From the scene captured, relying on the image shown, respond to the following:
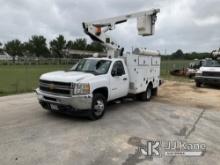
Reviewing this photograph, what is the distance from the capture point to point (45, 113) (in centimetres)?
816

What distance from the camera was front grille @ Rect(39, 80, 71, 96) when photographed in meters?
7.08

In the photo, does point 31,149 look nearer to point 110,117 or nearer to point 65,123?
point 65,123

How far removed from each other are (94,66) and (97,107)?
1603mm

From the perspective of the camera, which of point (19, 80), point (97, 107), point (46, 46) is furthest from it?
point (46, 46)

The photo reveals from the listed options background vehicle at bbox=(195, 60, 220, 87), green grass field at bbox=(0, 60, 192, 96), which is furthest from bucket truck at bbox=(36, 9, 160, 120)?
background vehicle at bbox=(195, 60, 220, 87)

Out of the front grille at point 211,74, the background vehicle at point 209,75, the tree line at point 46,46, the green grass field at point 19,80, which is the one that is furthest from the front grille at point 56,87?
the tree line at point 46,46

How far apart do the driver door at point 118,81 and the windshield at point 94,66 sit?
277 mm

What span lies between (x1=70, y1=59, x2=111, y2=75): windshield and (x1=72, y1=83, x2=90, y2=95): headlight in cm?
109

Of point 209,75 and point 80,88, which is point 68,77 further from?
point 209,75

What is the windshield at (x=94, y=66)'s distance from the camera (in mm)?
8344

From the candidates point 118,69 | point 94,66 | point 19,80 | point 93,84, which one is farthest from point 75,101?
point 19,80

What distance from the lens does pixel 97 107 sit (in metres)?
7.59

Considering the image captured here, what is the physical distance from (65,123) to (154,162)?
3.11m

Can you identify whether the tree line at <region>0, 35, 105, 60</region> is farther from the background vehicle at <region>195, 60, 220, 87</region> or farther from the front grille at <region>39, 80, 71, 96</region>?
the front grille at <region>39, 80, 71, 96</region>
